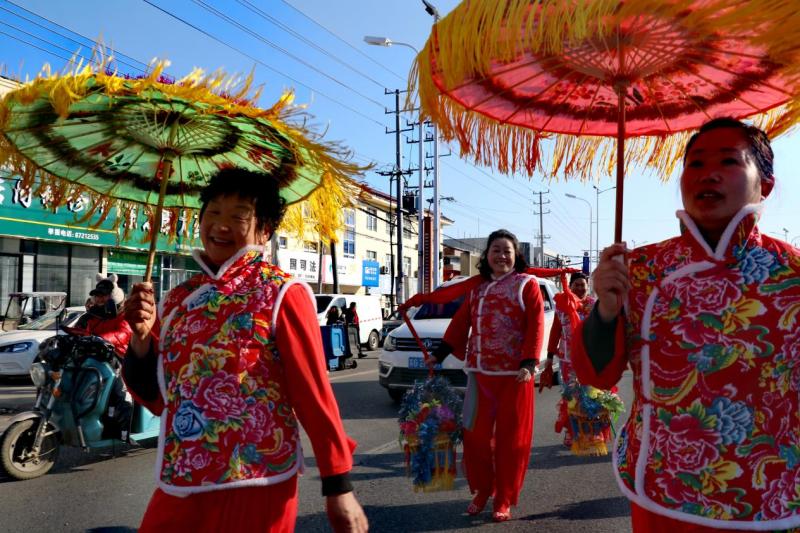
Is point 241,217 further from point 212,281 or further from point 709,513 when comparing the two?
point 709,513

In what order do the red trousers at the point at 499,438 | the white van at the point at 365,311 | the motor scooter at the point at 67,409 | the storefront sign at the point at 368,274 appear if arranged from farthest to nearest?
the storefront sign at the point at 368,274
the white van at the point at 365,311
the motor scooter at the point at 67,409
the red trousers at the point at 499,438

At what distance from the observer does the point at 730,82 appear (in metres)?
2.48

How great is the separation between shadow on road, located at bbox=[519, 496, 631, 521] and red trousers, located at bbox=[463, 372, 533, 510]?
0.98 ft

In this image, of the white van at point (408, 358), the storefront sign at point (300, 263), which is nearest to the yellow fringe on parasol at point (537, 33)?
the white van at point (408, 358)

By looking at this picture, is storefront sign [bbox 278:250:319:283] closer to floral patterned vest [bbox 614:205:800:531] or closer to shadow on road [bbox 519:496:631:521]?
shadow on road [bbox 519:496:631:521]

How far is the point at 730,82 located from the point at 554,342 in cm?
463

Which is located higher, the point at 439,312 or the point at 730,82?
the point at 730,82

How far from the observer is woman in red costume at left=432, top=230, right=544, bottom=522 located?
4492 mm

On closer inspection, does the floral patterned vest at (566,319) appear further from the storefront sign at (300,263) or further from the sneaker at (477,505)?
the storefront sign at (300,263)

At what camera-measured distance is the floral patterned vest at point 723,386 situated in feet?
5.82

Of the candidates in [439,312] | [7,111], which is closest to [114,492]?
[7,111]

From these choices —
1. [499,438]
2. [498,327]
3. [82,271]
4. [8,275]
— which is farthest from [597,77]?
[82,271]

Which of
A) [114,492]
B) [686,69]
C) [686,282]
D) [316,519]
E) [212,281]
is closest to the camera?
[686,282]

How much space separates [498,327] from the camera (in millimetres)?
4652
